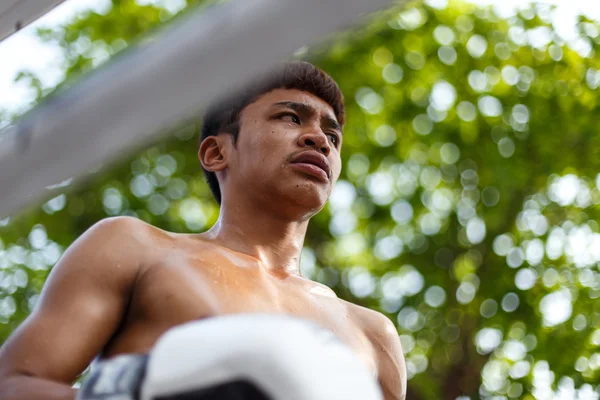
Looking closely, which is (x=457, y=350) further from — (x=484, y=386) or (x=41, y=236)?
(x=41, y=236)

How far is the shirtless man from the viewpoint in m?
2.00

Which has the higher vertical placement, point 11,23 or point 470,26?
point 11,23

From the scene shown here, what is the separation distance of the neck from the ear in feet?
0.59

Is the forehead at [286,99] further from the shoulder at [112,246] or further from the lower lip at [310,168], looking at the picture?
the shoulder at [112,246]

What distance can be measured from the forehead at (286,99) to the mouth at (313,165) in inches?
7.4

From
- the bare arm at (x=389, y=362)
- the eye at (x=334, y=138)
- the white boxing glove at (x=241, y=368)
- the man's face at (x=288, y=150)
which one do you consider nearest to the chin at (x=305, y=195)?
the man's face at (x=288, y=150)

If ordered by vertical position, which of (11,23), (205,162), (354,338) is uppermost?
(11,23)

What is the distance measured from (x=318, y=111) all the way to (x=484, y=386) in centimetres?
551

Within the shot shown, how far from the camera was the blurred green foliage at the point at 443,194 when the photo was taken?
26.8ft

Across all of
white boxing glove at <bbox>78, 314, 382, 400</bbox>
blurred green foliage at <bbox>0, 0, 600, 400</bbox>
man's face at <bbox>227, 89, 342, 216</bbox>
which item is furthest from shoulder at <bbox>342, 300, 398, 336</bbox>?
blurred green foliage at <bbox>0, 0, 600, 400</bbox>

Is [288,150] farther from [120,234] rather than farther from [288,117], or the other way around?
[120,234]

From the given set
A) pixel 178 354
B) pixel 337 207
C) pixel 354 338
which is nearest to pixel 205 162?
pixel 354 338

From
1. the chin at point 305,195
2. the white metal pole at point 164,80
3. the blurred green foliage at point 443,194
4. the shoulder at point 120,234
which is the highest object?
the white metal pole at point 164,80

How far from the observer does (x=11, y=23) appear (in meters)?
2.11
